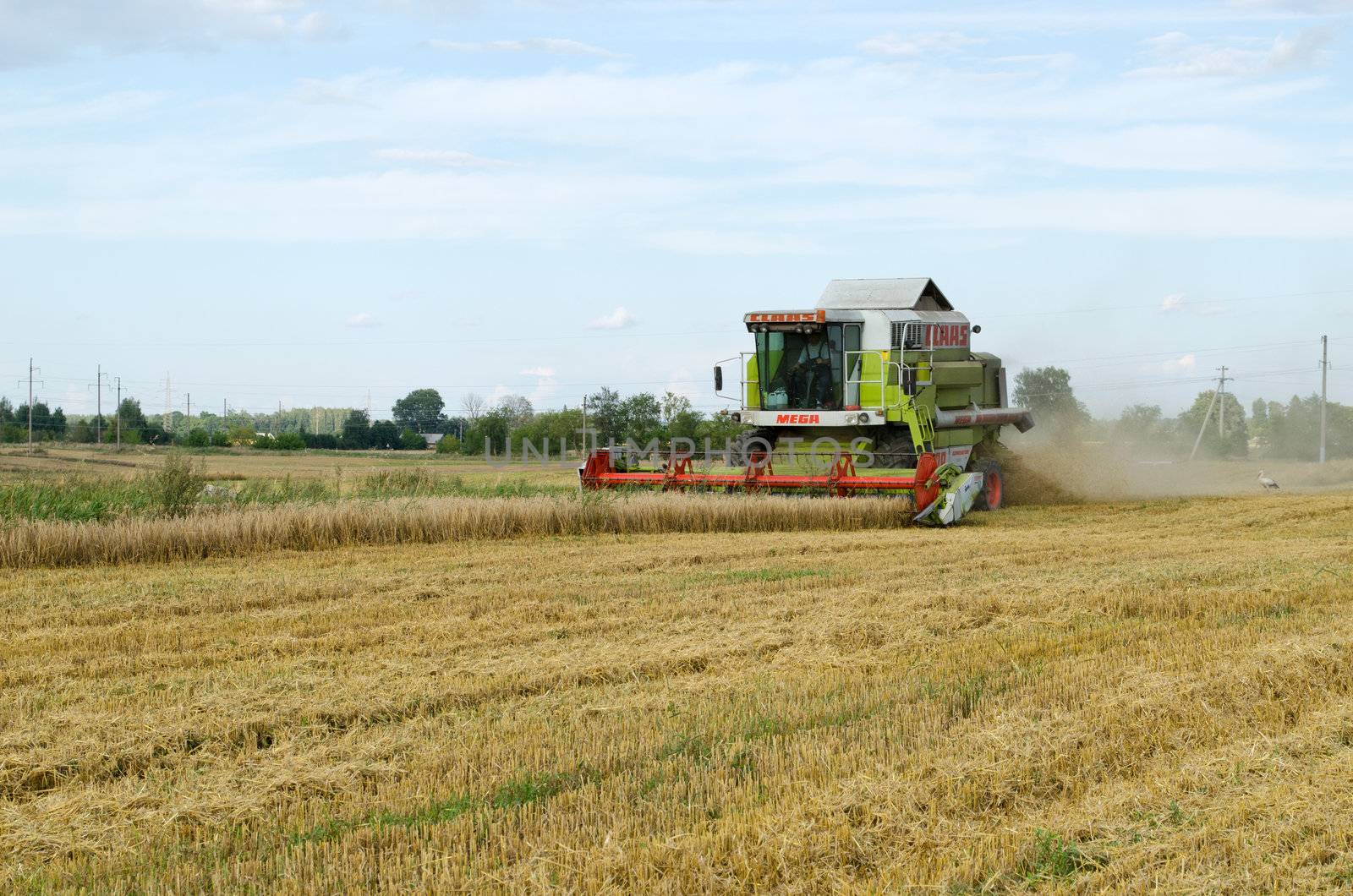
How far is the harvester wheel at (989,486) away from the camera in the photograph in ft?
→ 55.3

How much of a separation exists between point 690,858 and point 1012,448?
58.4ft

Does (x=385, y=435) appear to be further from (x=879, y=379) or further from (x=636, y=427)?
(x=879, y=379)

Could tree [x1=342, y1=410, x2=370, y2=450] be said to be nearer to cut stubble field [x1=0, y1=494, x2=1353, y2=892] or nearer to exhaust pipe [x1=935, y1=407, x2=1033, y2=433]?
exhaust pipe [x1=935, y1=407, x2=1033, y2=433]

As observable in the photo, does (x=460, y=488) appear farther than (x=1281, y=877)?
Yes

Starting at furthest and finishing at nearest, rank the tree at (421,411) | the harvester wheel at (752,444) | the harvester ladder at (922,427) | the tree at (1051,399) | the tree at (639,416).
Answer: the tree at (421,411) → the tree at (639,416) → the tree at (1051,399) → the harvester wheel at (752,444) → the harvester ladder at (922,427)

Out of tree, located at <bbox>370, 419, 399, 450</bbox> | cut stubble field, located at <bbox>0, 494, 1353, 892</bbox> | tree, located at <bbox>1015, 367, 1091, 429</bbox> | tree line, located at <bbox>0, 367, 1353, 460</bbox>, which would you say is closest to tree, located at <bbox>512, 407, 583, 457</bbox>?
tree line, located at <bbox>0, 367, 1353, 460</bbox>

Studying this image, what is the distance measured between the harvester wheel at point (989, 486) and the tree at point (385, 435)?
38231 mm

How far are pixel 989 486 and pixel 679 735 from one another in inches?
519

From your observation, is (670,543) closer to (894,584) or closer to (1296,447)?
(894,584)

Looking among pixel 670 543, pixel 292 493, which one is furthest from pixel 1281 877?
pixel 292 493

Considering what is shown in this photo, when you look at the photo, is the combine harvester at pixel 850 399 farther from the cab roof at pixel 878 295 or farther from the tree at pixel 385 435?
the tree at pixel 385 435

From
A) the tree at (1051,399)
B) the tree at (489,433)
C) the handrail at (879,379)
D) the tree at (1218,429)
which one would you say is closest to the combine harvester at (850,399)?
the handrail at (879,379)

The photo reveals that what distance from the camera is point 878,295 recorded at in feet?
54.0

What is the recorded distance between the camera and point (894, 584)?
28.5 feet
